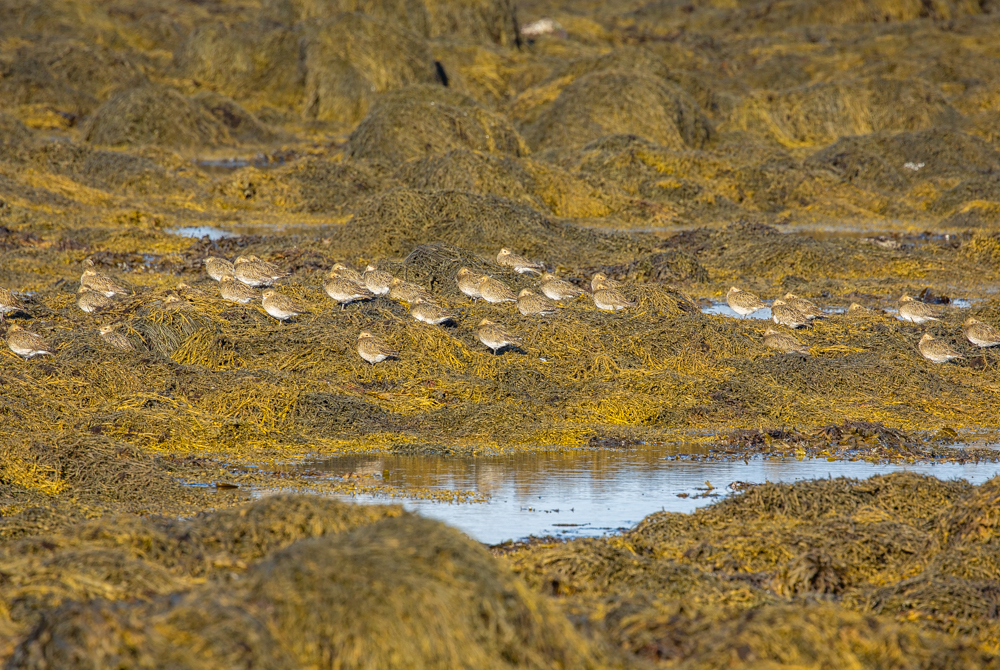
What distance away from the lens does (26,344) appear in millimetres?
11273

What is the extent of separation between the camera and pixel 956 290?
17344 mm

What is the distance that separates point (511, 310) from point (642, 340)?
174 centimetres

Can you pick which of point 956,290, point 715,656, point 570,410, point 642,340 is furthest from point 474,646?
point 956,290

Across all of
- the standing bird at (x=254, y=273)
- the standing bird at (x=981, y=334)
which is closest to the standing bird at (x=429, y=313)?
the standing bird at (x=254, y=273)

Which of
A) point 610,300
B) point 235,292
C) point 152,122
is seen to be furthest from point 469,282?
point 152,122

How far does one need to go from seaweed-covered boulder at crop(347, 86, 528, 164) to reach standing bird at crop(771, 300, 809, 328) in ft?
43.0

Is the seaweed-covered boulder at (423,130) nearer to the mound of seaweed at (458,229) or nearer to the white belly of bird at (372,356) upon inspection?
the mound of seaweed at (458,229)

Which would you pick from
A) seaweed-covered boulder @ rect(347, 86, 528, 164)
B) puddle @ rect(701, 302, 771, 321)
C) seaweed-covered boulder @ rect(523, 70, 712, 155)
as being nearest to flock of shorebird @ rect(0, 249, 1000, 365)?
puddle @ rect(701, 302, 771, 321)

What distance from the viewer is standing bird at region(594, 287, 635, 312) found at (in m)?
13.9

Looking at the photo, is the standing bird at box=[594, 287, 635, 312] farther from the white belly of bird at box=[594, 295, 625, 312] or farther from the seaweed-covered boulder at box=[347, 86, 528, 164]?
the seaweed-covered boulder at box=[347, 86, 528, 164]

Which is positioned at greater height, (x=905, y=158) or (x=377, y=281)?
(x=377, y=281)

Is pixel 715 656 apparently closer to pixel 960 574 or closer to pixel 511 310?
pixel 960 574

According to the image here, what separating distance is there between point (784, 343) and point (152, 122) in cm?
1986

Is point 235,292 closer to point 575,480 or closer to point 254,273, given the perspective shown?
point 254,273
